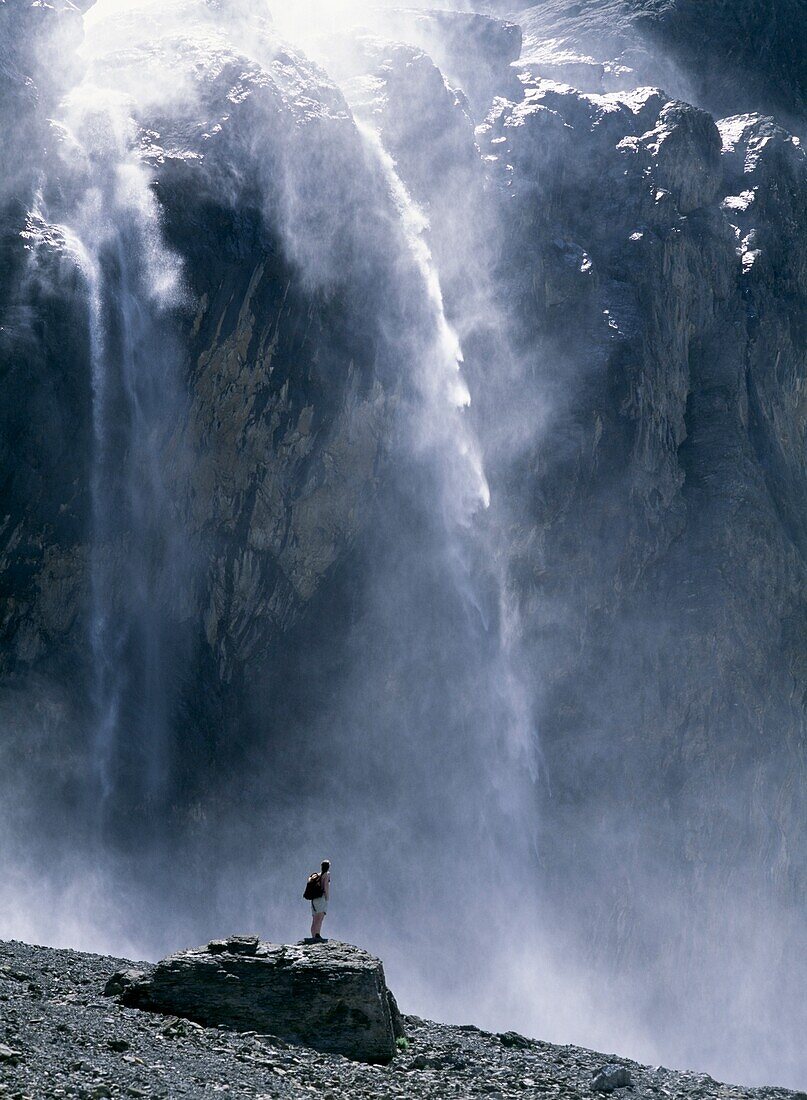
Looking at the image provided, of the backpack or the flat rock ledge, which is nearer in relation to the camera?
the flat rock ledge

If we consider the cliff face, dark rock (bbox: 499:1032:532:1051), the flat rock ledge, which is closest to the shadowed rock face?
the cliff face

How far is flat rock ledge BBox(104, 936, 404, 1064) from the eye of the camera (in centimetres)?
1596

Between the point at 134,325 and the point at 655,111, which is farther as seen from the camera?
the point at 655,111

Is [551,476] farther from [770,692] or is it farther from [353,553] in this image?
[770,692]

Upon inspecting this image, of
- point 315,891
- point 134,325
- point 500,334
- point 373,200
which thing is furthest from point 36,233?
point 315,891

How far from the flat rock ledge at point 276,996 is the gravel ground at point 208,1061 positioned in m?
0.28

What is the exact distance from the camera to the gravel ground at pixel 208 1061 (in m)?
12.7

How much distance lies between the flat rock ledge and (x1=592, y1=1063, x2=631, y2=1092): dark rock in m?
2.55

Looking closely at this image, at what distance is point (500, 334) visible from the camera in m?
45.4

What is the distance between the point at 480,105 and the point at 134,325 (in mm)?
22197

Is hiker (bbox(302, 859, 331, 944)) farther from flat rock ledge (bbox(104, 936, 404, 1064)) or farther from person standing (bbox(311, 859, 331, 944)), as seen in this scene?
flat rock ledge (bbox(104, 936, 404, 1064))

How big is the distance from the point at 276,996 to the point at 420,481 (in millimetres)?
26883

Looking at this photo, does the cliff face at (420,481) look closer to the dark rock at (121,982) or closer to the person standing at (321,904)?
the person standing at (321,904)

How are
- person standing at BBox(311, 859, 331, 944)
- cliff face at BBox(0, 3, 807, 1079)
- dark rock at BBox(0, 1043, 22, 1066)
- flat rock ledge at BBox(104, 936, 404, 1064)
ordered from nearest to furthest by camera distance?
dark rock at BBox(0, 1043, 22, 1066), flat rock ledge at BBox(104, 936, 404, 1064), person standing at BBox(311, 859, 331, 944), cliff face at BBox(0, 3, 807, 1079)
